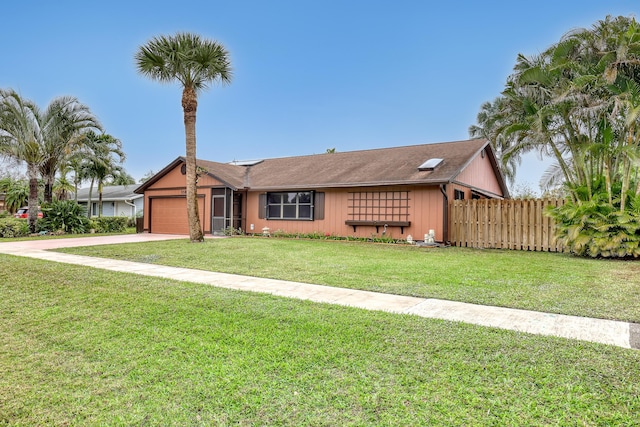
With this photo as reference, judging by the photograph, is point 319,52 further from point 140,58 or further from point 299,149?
point 299,149

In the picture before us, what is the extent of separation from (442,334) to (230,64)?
12541 millimetres

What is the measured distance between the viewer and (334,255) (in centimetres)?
990

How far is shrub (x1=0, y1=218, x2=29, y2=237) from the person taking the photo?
54.0ft

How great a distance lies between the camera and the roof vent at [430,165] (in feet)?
44.6

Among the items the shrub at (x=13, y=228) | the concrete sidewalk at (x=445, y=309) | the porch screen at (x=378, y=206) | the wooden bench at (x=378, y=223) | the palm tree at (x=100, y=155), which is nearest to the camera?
the concrete sidewalk at (x=445, y=309)

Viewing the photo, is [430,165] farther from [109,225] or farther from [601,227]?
[109,225]

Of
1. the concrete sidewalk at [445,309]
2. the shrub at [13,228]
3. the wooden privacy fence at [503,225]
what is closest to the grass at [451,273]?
the concrete sidewalk at [445,309]

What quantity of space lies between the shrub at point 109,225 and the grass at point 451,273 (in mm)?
10333

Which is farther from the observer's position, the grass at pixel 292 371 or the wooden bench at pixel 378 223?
the wooden bench at pixel 378 223

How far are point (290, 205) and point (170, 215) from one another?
6828 mm

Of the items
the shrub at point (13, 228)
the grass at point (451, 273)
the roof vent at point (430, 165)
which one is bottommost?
the grass at point (451, 273)

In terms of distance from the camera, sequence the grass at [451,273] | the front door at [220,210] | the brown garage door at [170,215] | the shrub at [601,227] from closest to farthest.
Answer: the grass at [451,273] → the shrub at [601,227] → the front door at [220,210] → the brown garage door at [170,215]

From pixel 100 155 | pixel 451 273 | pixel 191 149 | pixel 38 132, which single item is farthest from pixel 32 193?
pixel 451 273

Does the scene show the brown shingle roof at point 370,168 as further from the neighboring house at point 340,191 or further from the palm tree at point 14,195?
the palm tree at point 14,195
